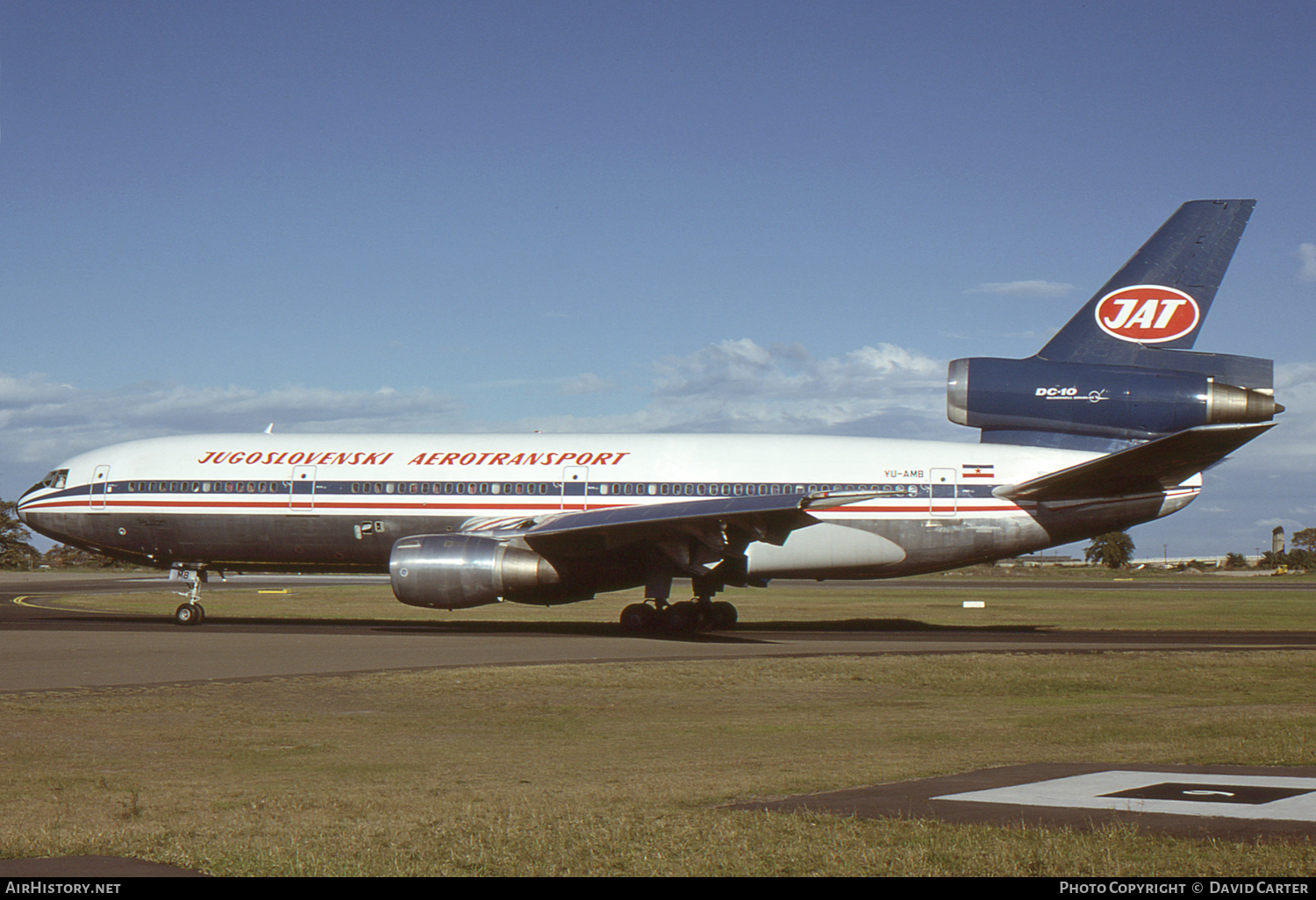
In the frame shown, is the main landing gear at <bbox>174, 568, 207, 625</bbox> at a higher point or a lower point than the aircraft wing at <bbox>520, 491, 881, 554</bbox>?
lower

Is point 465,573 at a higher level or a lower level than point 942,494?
lower

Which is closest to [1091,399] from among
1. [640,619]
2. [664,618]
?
[664,618]

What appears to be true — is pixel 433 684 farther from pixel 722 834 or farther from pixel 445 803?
pixel 722 834

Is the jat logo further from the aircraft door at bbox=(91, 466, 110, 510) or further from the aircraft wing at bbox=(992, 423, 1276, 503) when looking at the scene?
the aircraft door at bbox=(91, 466, 110, 510)

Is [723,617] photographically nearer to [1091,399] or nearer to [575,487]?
[575,487]

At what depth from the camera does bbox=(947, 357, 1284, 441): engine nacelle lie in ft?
81.9

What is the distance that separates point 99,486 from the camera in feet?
97.1

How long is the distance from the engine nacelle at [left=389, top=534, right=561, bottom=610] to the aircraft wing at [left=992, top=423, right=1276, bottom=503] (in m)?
10.3

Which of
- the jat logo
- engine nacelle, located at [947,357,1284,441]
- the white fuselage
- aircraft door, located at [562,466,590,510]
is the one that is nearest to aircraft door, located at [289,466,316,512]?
the white fuselage

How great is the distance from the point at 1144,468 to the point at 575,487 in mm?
11958

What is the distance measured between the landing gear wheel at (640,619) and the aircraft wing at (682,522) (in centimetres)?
199

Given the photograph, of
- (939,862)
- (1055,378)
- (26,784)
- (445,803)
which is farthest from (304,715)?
(1055,378)

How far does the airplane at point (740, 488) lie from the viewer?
2459 cm

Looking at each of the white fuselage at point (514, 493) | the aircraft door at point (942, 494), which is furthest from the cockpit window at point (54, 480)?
the aircraft door at point (942, 494)
